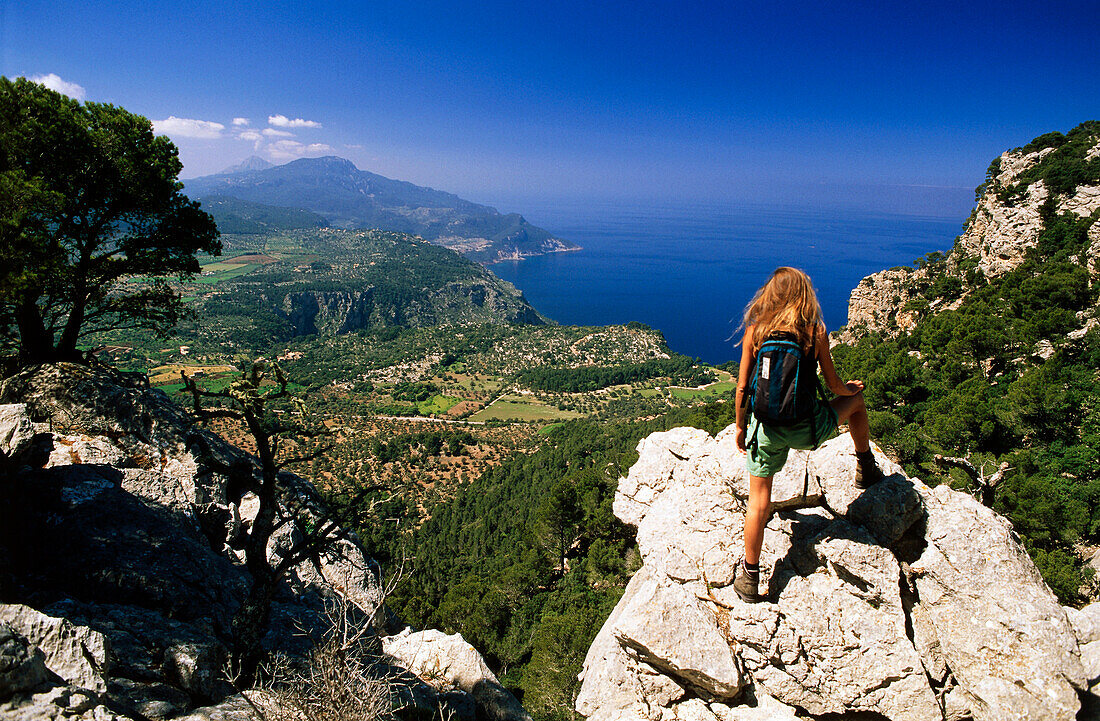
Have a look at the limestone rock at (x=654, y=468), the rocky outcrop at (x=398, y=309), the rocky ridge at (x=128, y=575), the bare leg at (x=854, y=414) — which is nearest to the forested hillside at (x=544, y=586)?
the rocky ridge at (x=128, y=575)

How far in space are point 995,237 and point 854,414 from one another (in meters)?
32.8

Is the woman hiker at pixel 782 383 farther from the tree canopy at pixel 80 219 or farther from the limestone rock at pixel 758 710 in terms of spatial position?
the tree canopy at pixel 80 219

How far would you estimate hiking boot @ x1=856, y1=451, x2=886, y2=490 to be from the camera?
6062mm

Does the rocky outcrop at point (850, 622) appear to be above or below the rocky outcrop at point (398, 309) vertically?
above

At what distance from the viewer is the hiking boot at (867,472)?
19.9ft

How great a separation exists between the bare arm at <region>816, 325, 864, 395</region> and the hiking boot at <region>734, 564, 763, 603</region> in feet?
8.56

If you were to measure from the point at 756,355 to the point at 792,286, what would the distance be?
2.72 feet

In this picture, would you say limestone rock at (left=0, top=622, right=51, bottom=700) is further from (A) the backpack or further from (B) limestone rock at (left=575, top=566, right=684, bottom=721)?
(A) the backpack

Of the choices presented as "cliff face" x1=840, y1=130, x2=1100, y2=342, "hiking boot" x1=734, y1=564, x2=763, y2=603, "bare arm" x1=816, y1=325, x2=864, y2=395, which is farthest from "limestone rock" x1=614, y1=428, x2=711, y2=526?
"cliff face" x1=840, y1=130, x2=1100, y2=342

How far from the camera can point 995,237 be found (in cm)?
2698

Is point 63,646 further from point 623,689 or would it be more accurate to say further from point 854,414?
point 854,414

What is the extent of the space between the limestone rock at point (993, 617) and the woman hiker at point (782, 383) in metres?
2.32

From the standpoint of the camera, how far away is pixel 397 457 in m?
59.4

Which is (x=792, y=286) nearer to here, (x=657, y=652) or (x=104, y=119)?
(x=657, y=652)
